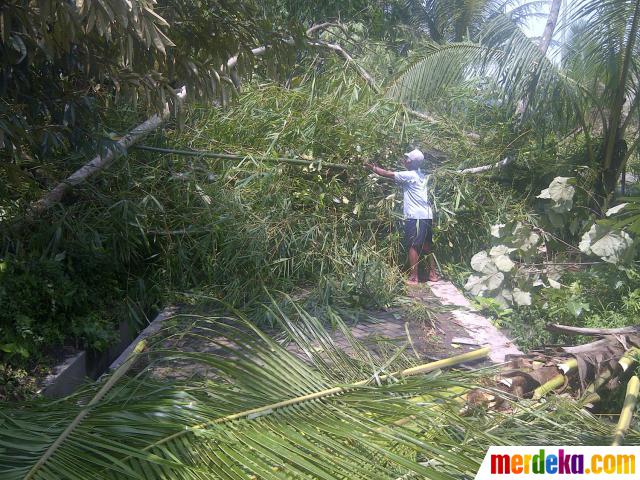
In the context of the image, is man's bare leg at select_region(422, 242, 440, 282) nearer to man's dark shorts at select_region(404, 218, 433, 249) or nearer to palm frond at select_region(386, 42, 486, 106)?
man's dark shorts at select_region(404, 218, 433, 249)

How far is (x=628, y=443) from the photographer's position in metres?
2.10

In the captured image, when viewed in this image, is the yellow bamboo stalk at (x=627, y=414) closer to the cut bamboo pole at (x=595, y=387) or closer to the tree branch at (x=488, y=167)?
the cut bamboo pole at (x=595, y=387)

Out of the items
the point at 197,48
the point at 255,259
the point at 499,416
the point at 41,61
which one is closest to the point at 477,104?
the point at 255,259

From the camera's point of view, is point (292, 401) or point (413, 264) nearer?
point (292, 401)

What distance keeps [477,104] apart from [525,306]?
3.03 meters

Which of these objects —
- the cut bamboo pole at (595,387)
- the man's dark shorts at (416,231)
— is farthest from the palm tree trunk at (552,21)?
the cut bamboo pole at (595,387)

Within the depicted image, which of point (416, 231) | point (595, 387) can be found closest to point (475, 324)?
point (416, 231)

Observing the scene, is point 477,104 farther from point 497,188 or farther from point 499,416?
point 499,416

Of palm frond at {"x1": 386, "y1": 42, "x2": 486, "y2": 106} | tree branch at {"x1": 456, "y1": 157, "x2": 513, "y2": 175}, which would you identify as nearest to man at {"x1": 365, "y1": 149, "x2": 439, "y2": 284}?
tree branch at {"x1": 456, "y1": 157, "x2": 513, "y2": 175}

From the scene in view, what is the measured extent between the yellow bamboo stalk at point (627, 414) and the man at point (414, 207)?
3768mm

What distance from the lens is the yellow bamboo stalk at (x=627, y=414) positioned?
2.11 metres

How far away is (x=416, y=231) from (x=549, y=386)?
3.57m

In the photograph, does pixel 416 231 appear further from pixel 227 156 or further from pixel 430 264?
pixel 227 156

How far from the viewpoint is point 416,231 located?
6598mm
